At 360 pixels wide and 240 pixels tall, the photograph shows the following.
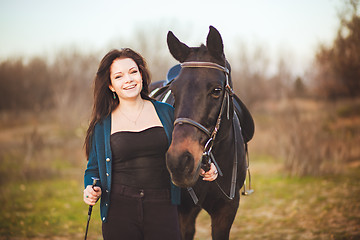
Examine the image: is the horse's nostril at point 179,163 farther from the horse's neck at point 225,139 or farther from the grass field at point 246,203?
the grass field at point 246,203

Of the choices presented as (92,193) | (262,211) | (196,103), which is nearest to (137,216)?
(92,193)

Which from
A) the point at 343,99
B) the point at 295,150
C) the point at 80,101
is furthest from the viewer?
the point at 80,101

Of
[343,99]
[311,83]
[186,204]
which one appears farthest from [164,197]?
[311,83]

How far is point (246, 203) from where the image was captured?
23.6 feet

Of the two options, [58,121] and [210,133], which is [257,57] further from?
[210,133]

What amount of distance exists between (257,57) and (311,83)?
34.7 ft

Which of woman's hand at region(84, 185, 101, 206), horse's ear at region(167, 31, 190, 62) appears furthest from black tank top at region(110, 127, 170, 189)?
horse's ear at region(167, 31, 190, 62)

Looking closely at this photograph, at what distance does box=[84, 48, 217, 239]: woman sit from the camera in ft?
6.61

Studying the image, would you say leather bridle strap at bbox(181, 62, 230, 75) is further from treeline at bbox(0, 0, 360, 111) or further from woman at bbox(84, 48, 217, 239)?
treeline at bbox(0, 0, 360, 111)

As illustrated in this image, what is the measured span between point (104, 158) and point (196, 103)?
69 centimetres

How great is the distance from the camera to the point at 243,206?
23.0 feet

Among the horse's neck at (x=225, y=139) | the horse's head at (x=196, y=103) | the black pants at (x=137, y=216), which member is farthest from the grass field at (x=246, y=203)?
the horse's head at (x=196, y=103)

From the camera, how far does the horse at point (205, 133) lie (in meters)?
1.90

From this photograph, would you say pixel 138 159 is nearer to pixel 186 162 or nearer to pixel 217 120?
pixel 186 162
